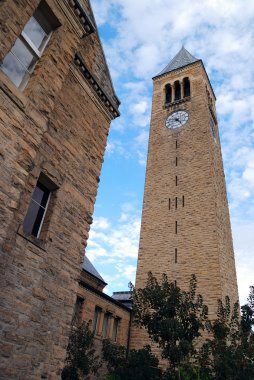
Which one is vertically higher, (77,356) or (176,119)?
(176,119)

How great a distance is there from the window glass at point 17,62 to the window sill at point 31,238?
9.38 ft

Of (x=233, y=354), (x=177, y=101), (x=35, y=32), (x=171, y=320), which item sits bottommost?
(x=233, y=354)

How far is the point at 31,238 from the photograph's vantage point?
6633mm

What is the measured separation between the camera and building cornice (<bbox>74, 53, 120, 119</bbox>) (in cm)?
933

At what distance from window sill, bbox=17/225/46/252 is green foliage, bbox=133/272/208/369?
18.1ft

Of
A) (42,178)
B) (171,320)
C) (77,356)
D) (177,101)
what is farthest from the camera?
(177,101)

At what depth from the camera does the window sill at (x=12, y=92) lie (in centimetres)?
548

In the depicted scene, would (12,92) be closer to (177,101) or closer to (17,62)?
(17,62)

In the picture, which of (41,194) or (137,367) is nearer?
(41,194)

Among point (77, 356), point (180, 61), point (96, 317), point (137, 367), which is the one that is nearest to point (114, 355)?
point (137, 367)

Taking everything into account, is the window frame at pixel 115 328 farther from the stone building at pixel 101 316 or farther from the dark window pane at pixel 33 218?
the dark window pane at pixel 33 218

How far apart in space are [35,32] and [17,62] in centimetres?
104

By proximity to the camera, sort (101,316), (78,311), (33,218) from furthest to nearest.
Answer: (101,316) < (78,311) < (33,218)

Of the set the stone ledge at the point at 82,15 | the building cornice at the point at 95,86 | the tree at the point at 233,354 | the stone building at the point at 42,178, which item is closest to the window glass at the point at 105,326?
the tree at the point at 233,354
